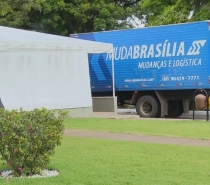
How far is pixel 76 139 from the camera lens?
12281 mm

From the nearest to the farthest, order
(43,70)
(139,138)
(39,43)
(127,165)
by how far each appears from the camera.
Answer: (127,165) → (139,138) → (39,43) → (43,70)

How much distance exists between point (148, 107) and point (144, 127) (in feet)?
21.8

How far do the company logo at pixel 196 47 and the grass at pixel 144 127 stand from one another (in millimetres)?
4385

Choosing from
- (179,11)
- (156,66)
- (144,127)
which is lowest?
(144,127)

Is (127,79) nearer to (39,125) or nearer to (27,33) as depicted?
(27,33)

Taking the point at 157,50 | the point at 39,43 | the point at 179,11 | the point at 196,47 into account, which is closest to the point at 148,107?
the point at 157,50

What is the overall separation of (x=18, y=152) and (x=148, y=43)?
14.4 meters

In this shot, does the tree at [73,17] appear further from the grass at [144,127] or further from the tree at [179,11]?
the grass at [144,127]

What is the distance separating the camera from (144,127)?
15.2 metres

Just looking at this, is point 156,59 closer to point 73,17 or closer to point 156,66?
point 156,66

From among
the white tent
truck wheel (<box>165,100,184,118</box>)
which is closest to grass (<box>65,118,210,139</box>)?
the white tent

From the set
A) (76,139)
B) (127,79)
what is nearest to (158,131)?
(76,139)

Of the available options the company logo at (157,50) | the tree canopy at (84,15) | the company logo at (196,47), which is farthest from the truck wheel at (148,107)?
the tree canopy at (84,15)

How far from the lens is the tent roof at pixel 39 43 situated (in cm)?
1571
